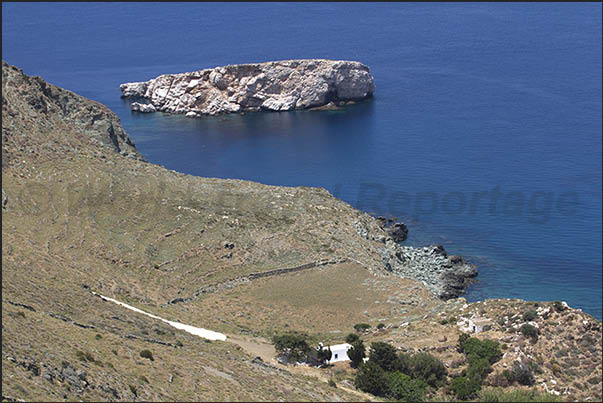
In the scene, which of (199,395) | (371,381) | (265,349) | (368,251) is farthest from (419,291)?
(199,395)

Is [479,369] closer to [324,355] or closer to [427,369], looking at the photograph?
[427,369]

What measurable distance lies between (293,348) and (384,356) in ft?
16.3

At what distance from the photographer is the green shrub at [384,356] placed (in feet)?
117

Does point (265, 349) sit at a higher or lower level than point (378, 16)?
lower

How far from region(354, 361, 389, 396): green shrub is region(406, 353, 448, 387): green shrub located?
1981 mm

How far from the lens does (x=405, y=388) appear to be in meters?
33.4

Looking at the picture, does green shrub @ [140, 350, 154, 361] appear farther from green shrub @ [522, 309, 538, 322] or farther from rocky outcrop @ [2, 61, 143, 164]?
rocky outcrop @ [2, 61, 143, 164]

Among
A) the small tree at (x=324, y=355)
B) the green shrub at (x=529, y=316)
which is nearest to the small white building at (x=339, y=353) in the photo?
the small tree at (x=324, y=355)

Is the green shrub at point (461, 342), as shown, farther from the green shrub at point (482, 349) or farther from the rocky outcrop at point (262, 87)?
the rocky outcrop at point (262, 87)

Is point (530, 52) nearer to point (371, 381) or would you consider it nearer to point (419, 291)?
point (419, 291)

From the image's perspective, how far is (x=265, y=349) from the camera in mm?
40625

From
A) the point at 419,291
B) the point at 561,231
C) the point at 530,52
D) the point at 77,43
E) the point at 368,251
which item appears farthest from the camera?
the point at 77,43

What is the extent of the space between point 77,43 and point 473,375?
505ft

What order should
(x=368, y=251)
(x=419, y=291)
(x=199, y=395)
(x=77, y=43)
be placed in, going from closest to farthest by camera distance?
(x=199, y=395)
(x=419, y=291)
(x=368, y=251)
(x=77, y=43)
